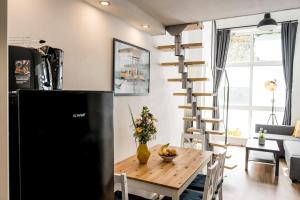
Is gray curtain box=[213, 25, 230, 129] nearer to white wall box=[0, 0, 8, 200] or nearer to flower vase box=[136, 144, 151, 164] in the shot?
flower vase box=[136, 144, 151, 164]

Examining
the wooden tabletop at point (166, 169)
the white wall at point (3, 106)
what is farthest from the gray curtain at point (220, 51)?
the white wall at point (3, 106)

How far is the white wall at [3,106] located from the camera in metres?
0.80

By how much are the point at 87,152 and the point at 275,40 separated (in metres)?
6.82

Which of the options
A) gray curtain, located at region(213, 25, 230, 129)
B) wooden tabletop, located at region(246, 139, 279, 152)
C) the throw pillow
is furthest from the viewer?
gray curtain, located at region(213, 25, 230, 129)

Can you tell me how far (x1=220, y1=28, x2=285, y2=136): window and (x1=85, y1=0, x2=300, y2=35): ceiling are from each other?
4.29 m

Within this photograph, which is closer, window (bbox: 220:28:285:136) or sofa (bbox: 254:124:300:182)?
sofa (bbox: 254:124:300:182)

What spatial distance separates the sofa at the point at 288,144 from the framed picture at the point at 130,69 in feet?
9.26

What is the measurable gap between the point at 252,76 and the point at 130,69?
5.10m

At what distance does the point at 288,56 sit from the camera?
20.5ft

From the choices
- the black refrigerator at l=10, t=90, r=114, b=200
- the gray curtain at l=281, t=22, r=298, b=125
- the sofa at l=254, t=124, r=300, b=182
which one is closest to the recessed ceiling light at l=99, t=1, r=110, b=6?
the black refrigerator at l=10, t=90, r=114, b=200

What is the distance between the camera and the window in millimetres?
6566

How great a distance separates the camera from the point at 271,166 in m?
4.95

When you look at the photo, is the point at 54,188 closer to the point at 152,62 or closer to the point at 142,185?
the point at 142,185

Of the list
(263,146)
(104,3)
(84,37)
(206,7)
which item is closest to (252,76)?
(263,146)
